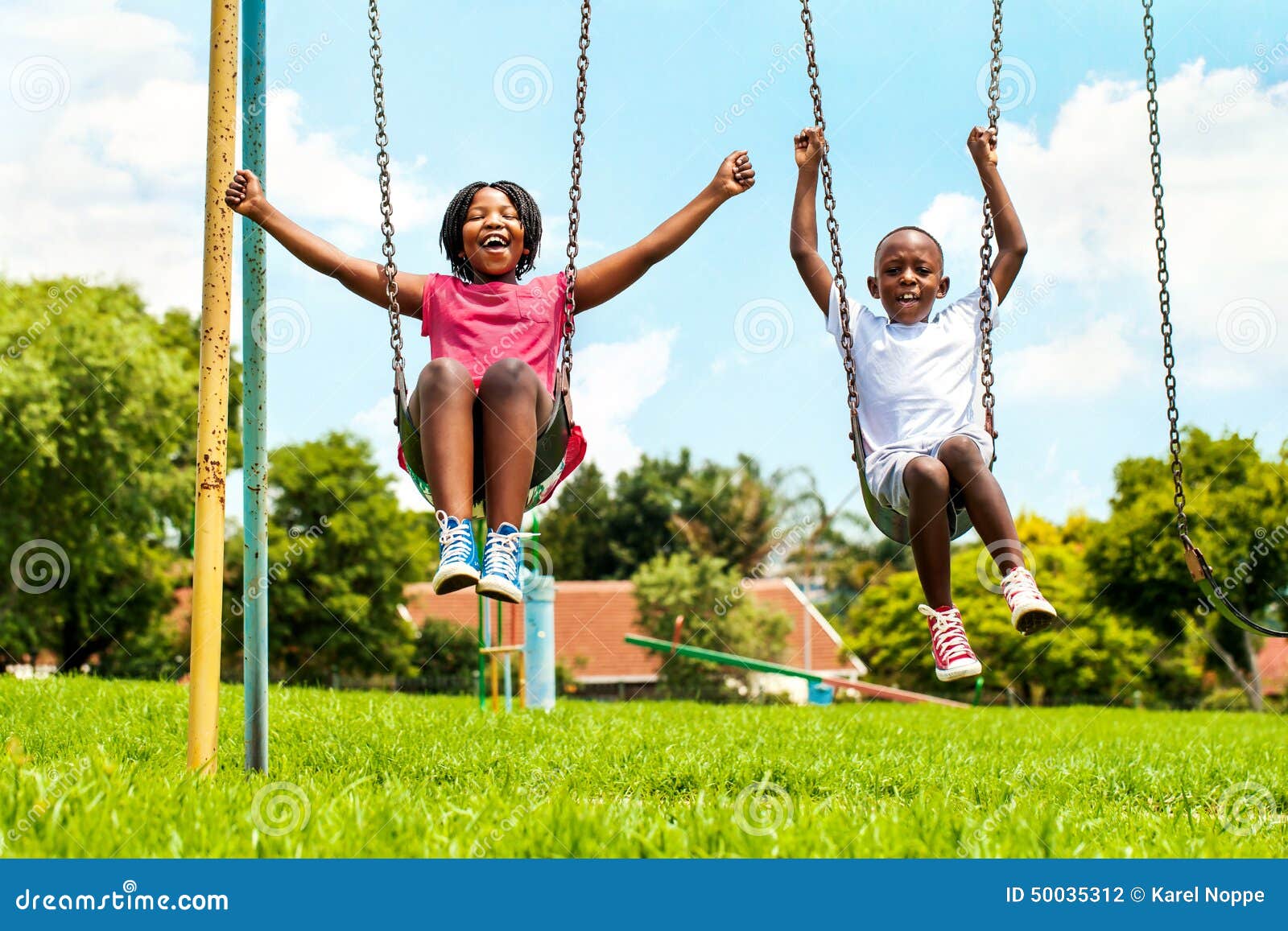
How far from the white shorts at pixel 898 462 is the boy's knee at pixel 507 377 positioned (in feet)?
Answer: 4.40

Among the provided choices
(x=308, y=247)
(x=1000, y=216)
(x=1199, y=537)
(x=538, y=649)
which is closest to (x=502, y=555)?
(x=308, y=247)

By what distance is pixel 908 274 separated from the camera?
4.86 meters

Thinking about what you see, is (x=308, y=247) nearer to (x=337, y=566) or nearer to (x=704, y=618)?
(x=337, y=566)

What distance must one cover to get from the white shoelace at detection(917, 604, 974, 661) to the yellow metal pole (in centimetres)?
Result: 271

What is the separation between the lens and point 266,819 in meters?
3.48

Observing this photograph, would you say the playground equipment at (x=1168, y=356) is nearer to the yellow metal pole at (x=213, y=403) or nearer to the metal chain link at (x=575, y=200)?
the metal chain link at (x=575, y=200)

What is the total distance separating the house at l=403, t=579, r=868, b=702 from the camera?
39375 millimetres

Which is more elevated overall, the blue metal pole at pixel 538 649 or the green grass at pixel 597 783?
the blue metal pole at pixel 538 649

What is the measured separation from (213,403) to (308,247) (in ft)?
2.36

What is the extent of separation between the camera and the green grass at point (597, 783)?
3.33m

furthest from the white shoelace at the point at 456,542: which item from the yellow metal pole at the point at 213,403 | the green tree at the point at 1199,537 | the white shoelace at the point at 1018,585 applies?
the green tree at the point at 1199,537

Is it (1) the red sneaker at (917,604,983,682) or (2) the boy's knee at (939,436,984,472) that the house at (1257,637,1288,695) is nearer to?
(1) the red sneaker at (917,604,983,682)

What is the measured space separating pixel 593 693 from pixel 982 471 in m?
38.8

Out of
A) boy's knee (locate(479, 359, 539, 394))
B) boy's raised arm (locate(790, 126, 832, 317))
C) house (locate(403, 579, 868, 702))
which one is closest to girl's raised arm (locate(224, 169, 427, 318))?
boy's knee (locate(479, 359, 539, 394))
